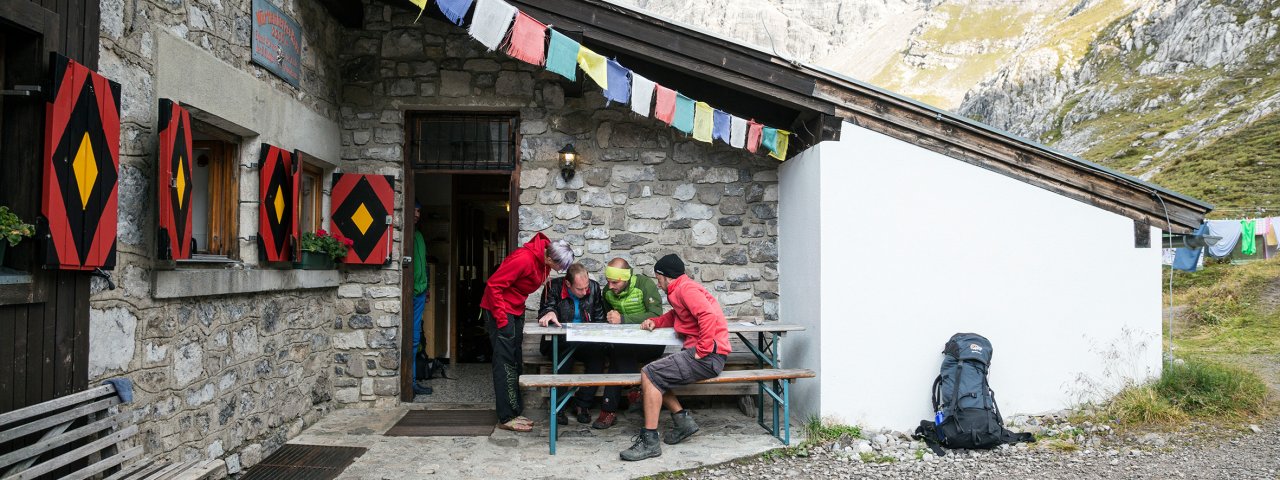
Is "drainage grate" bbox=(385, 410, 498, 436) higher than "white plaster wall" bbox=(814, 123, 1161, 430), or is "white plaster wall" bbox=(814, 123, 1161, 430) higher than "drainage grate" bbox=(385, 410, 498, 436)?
"white plaster wall" bbox=(814, 123, 1161, 430)

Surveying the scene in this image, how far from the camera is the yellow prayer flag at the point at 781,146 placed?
18.8 feet

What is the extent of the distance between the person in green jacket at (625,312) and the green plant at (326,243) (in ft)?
7.03

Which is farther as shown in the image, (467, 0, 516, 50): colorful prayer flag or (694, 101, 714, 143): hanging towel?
(694, 101, 714, 143): hanging towel

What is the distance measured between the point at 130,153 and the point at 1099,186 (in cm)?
629

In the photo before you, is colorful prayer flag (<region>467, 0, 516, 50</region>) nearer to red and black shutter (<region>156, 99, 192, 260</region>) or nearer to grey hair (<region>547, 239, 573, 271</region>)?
grey hair (<region>547, 239, 573, 271</region>)

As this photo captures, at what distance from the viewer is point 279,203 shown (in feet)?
15.4

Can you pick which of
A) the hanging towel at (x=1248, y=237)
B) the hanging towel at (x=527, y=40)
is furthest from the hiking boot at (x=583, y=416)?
the hanging towel at (x=1248, y=237)

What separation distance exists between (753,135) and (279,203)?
3.49 meters

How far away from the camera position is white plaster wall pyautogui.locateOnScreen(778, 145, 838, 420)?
517 centimetres

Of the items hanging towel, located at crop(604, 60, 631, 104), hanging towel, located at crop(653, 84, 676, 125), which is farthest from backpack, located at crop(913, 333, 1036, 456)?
hanging towel, located at crop(604, 60, 631, 104)

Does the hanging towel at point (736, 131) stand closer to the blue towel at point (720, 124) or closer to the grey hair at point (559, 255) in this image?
the blue towel at point (720, 124)

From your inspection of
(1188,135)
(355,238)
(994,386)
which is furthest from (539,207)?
(1188,135)

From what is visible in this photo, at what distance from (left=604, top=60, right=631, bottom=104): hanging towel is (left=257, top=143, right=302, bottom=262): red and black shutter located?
226 centimetres

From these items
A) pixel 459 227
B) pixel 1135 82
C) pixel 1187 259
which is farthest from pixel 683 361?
pixel 1135 82
